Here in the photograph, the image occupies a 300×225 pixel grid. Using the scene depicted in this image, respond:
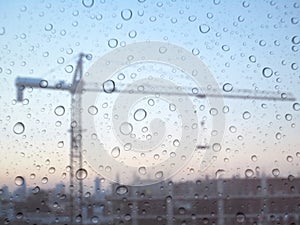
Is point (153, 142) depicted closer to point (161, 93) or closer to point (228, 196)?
point (161, 93)

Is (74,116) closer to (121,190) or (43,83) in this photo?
(43,83)

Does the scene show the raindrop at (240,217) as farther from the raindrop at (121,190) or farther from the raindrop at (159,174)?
the raindrop at (121,190)

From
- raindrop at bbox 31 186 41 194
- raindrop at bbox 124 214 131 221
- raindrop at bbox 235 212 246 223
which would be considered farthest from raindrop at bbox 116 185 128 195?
raindrop at bbox 235 212 246 223

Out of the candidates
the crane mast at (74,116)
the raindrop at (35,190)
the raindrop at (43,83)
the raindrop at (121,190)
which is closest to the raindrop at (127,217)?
the raindrop at (121,190)

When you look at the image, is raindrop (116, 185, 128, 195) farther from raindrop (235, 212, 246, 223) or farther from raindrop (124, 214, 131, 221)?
raindrop (235, 212, 246, 223)

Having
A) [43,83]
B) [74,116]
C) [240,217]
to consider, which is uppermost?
[43,83]

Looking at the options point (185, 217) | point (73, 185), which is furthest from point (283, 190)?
point (73, 185)

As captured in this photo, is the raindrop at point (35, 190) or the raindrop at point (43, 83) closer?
the raindrop at point (35, 190)

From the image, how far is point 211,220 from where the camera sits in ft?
6.32

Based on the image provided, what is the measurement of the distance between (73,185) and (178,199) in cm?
47

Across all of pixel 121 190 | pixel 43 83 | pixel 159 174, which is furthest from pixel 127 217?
pixel 43 83

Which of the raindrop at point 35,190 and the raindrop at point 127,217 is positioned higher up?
the raindrop at point 35,190

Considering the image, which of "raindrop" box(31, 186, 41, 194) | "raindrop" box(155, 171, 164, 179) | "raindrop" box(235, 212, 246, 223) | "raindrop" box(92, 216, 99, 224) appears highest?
"raindrop" box(155, 171, 164, 179)

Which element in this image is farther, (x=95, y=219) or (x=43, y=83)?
(x=43, y=83)
